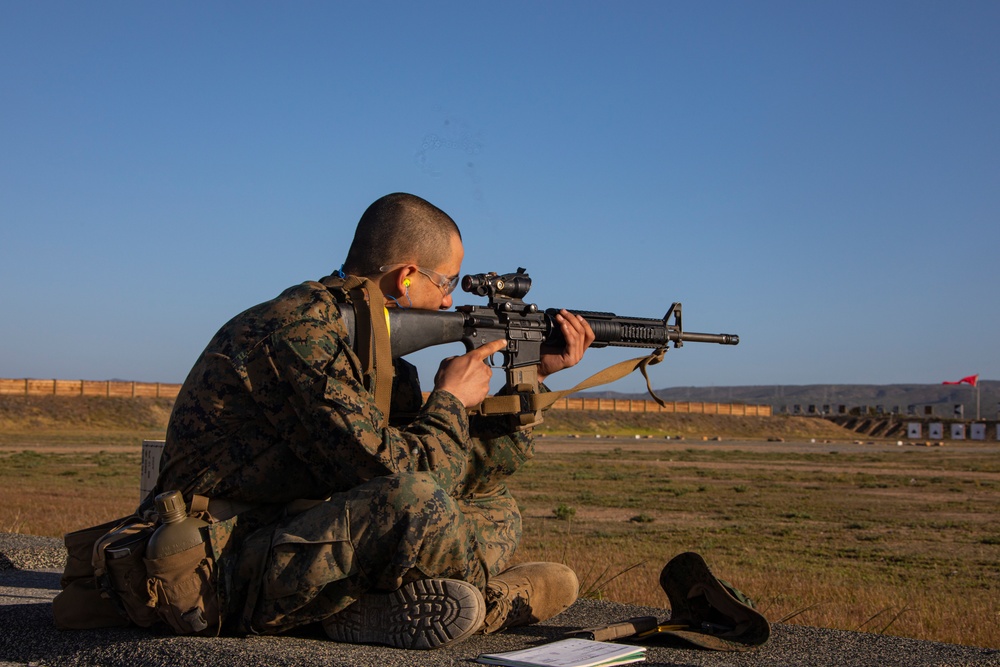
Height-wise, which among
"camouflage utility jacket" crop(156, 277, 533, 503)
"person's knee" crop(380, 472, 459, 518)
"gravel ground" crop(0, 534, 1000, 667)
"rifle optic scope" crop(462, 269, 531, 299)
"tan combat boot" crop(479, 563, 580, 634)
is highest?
"rifle optic scope" crop(462, 269, 531, 299)

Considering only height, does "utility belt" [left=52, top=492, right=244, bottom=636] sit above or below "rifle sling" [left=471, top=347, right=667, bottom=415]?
below

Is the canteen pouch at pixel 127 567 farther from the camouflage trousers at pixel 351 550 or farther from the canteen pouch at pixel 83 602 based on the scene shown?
the camouflage trousers at pixel 351 550

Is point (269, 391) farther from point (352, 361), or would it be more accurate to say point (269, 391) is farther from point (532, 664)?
point (532, 664)

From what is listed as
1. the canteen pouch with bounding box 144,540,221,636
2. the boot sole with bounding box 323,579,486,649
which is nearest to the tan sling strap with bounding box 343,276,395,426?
the boot sole with bounding box 323,579,486,649

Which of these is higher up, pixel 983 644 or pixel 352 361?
pixel 352 361

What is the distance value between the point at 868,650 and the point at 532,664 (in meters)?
1.85

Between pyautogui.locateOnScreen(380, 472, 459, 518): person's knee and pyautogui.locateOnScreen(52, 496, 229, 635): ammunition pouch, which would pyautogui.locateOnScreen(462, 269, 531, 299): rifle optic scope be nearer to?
pyautogui.locateOnScreen(380, 472, 459, 518): person's knee

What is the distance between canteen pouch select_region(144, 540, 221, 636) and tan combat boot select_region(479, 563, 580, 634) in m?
1.24

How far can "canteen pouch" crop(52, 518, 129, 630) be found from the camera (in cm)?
434

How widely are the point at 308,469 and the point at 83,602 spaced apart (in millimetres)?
1184

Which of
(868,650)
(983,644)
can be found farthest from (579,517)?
(868,650)

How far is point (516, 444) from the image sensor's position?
17.3 ft

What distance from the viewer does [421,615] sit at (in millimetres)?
4055

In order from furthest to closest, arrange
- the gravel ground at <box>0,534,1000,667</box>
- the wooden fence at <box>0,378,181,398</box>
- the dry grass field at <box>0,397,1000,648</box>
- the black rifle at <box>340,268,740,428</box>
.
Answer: the wooden fence at <box>0,378,181,398</box>, the dry grass field at <box>0,397,1000,648</box>, the black rifle at <box>340,268,740,428</box>, the gravel ground at <box>0,534,1000,667</box>
